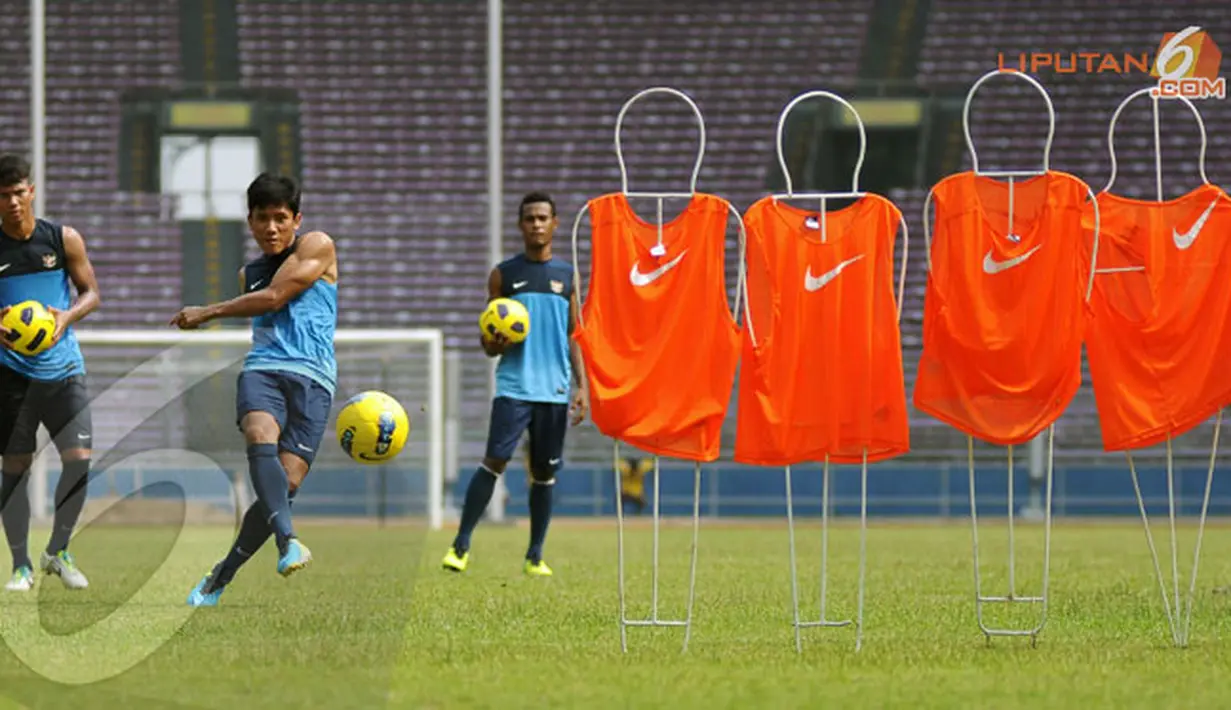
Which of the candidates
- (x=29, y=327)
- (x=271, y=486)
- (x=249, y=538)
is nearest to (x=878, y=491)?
(x=29, y=327)

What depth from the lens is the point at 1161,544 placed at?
50.4ft

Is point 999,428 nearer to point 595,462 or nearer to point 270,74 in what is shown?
point 595,462

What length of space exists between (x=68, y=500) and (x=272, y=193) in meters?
2.45

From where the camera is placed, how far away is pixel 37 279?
875 cm

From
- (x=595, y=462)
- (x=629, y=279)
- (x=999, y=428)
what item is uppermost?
(x=629, y=279)

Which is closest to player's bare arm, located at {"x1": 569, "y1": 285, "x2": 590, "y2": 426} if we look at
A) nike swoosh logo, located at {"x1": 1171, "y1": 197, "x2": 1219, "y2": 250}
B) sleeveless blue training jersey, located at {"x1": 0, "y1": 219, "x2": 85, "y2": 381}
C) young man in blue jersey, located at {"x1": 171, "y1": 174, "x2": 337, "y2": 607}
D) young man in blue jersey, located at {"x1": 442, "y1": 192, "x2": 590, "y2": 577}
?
young man in blue jersey, located at {"x1": 442, "y1": 192, "x2": 590, "y2": 577}

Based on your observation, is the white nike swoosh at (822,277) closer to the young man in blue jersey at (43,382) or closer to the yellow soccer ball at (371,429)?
the yellow soccer ball at (371,429)

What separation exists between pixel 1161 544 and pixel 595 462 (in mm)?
7838

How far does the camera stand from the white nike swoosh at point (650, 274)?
648 centimetres

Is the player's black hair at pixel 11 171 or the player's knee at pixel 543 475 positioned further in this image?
the player's knee at pixel 543 475

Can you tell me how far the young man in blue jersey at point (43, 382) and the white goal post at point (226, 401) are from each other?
816 cm

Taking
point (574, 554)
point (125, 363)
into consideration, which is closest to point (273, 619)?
point (574, 554)

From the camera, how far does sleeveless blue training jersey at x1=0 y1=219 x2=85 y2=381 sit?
8.72 meters

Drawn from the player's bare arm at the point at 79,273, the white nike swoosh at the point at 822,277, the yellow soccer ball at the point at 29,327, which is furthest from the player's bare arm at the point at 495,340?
the white nike swoosh at the point at 822,277
